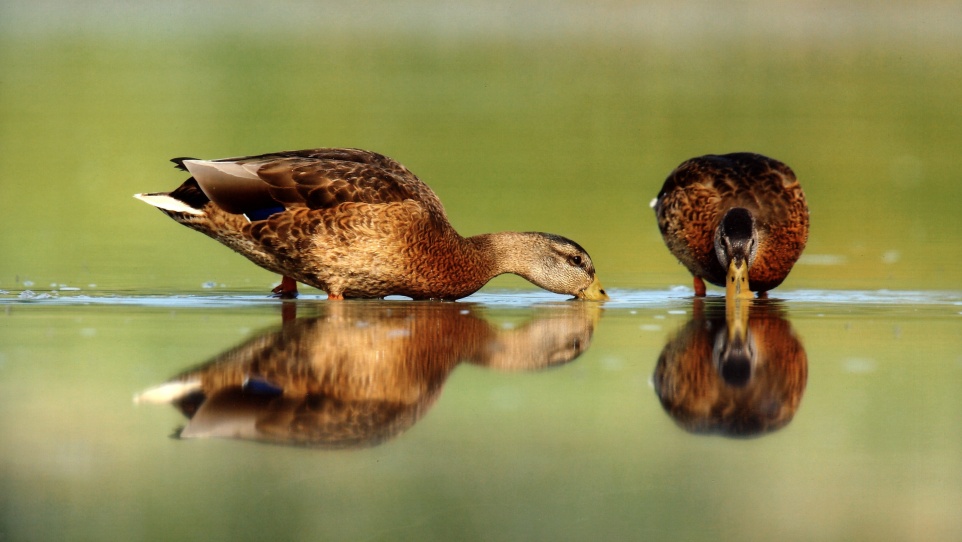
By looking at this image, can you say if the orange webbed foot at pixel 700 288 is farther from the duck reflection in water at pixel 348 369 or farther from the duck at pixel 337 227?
the duck reflection in water at pixel 348 369

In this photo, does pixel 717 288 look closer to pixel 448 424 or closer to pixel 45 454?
pixel 448 424

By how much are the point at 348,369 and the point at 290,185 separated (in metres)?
2.83

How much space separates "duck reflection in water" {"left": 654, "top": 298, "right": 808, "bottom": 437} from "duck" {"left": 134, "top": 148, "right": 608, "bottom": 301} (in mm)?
1582

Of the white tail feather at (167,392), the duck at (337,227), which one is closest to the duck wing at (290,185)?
the duck at (337,227)

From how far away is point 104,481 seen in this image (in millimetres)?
4035

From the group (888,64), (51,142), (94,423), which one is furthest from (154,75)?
(94,423)

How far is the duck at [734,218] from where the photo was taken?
8133mm

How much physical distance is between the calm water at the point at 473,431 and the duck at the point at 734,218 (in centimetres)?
167

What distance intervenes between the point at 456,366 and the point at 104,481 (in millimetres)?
1638

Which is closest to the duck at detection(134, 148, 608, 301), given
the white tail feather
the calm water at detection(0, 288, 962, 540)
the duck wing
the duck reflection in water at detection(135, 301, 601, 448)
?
the duck wing

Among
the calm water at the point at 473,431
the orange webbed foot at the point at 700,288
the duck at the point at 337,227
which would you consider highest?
the duck at the point at 337,227

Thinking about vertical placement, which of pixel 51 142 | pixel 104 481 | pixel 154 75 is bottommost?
pixel 104 481

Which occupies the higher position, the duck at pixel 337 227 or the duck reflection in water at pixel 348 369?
the duck at pixel 337 227

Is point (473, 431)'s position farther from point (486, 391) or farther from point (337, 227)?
point (337, 227)
